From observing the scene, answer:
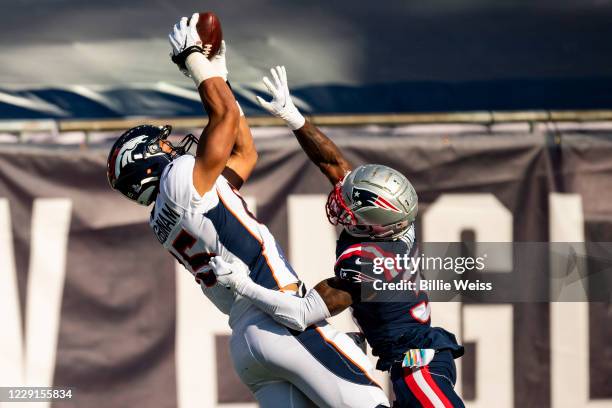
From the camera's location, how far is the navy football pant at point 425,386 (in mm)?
3682

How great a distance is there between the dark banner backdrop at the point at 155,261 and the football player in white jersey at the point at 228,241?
1.66m

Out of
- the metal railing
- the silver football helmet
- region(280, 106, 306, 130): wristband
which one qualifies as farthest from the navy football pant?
the metal railing

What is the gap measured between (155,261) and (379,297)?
86.4 inches

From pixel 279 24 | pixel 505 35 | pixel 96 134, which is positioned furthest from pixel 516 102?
pixel 96 134

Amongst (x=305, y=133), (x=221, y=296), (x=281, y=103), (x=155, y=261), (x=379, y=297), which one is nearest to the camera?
(x=379, y=297)

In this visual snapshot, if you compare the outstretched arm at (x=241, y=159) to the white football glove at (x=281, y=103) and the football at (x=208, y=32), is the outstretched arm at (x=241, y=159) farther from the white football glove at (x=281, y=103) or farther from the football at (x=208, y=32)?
the football at (x=208, y=32)

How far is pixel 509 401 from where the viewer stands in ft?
18.7

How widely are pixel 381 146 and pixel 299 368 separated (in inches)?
83.0

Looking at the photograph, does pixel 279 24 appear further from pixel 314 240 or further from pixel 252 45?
pixel 314 240

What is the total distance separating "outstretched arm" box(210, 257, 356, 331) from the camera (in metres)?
3.67

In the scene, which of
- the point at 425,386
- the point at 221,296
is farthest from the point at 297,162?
the point at 425,386

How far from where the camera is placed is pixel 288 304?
3.69 m

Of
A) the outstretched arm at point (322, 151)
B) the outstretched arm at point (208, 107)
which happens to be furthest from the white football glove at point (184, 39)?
the outstretched arm at point (322, 151)

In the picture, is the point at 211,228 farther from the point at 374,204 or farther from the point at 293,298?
the point at 374,204
